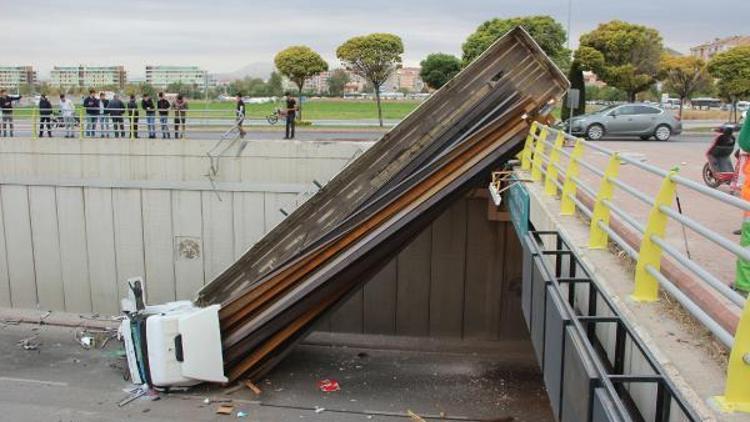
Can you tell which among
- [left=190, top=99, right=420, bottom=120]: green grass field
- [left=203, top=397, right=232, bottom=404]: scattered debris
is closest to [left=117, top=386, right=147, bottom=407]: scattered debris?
[left=203, top=397, right=232, bottom=404]: scattered debris

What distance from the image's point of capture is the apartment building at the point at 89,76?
9843 cm

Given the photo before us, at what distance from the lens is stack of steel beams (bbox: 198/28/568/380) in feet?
34.4

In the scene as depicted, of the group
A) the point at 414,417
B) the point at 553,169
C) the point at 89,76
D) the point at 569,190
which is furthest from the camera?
the point at 89,76

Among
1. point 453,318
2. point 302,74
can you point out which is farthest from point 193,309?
point 302,74

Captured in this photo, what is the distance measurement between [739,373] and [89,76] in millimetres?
123219

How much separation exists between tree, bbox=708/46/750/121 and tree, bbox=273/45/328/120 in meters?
22.5

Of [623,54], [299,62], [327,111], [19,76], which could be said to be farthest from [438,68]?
[19,76]

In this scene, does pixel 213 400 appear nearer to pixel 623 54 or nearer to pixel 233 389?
pixel 233 389

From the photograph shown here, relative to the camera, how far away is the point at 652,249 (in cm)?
432

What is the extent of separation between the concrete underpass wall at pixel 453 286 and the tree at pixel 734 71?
27.3 meters

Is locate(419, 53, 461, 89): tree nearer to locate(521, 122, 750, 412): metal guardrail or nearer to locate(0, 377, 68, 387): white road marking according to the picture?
locate(0, 377, 68, 387): white road marking

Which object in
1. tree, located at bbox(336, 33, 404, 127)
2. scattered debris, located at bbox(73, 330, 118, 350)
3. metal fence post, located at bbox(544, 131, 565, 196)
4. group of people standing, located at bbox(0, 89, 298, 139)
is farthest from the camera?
tree, located at bbox(336, 33, 404, 127)

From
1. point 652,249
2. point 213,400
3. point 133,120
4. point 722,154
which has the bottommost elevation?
point 213,400

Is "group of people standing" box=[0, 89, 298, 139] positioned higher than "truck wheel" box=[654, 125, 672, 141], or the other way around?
"group of people standing" box=[0, 89, 298, 139]
